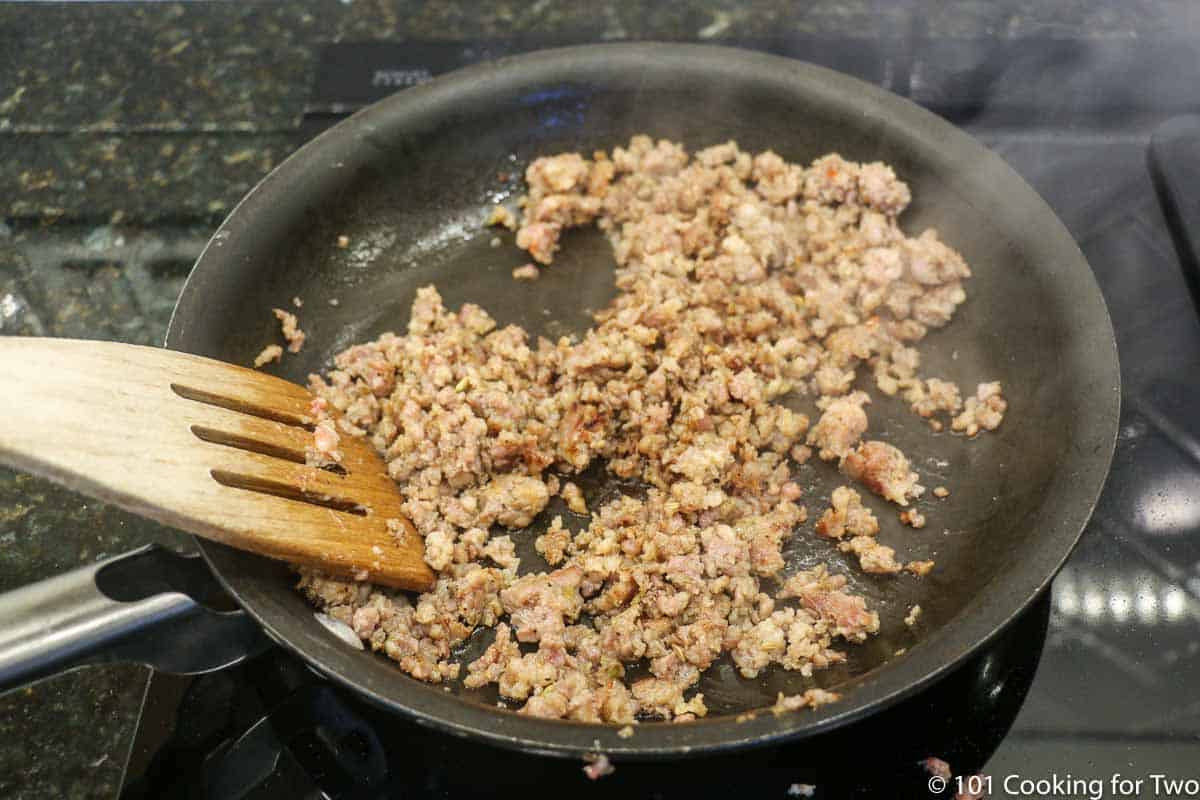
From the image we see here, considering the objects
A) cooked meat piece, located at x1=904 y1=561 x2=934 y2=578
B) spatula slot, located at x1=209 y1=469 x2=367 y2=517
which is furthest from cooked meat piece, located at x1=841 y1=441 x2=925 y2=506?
spatula slot, located at x1=209 y1=469 x2=367 y2=517

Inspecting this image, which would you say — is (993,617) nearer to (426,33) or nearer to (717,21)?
(717,21)

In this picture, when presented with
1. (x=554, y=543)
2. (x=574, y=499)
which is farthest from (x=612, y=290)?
(x=554, y=543)

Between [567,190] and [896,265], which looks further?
[567,190]

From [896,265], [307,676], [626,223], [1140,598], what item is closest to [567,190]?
[626,223]

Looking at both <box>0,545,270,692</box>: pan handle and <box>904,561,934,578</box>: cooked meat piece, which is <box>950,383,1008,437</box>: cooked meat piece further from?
<box>0,545,270,692</box>: pan handle

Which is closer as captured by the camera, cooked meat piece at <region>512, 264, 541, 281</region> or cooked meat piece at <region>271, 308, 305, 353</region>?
cooked meat piece at <region>271, 308, 305, 353</region>

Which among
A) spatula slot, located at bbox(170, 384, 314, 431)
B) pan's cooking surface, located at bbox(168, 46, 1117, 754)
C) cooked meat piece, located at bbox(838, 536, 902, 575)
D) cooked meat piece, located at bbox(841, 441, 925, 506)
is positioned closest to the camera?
pan's cooking surface, located at bbox(168, 46, 1117, 754)

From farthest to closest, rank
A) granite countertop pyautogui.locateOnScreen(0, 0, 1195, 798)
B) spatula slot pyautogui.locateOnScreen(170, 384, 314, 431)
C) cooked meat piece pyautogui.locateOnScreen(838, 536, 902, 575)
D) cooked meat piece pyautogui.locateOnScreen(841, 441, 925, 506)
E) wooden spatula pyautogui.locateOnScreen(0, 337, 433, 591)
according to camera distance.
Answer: granite countertop pyautogui.locateOnScreen(0, 0, 1195, 798), cooked meat piece pyautogui.locateOnScreen(841, 441, 925, 506), cooked meat piece pyautogui.locateOnScreen(838, 536, 902, 575), spatula slot pyautogui.locateOnScreen(170, 384, 314, 431), wooden spatula pyautogui.locateOnScreen(0, 337, 433, 591)

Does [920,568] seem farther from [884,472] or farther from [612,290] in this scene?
[612,290]
